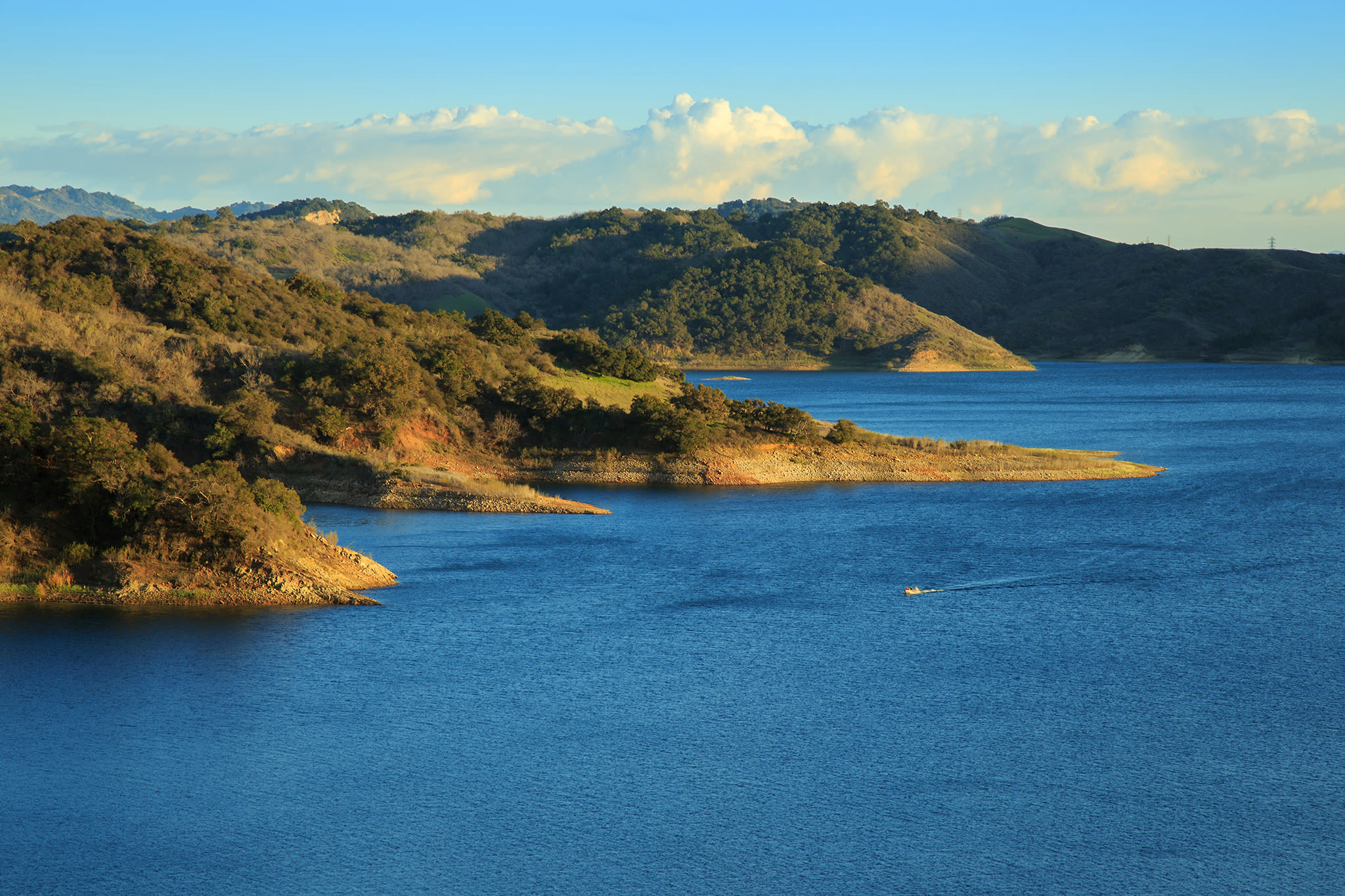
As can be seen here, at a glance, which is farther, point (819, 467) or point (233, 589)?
point (819, 467)

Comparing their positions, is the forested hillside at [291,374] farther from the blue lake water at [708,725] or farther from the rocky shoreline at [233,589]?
the blue lake water at [708,725]

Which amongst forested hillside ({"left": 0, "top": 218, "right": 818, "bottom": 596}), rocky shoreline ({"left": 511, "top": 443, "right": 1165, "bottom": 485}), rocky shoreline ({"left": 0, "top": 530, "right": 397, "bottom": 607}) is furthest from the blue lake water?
rocky shoreline ({"left": 511, "top": 443, "right": 1165, "bottom": 485})

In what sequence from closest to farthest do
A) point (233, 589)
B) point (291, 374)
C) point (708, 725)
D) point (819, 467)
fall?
1. point (708, 725)
2. point (233, 589)
3. point (291, 374)
4. point (819, 467)

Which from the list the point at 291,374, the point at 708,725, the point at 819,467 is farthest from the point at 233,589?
the point at 819,467

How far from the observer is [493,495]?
49.9 meters

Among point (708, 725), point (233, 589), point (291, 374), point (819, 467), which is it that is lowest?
point (708, 725)

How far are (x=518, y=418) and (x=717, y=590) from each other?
2997 centimetres


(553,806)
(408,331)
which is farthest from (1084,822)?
(408,331)

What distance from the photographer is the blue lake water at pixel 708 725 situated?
1656cm

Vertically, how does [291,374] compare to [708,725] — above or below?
above

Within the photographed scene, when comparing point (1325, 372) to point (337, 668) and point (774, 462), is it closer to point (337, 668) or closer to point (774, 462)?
point (774, 462)

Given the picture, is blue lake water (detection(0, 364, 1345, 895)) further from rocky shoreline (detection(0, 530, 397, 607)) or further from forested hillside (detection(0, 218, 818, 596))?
forested hillside (detection(0, 218, 818, 596))

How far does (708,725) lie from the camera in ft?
72.9

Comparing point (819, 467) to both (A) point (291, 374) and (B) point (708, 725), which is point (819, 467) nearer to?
(A) point (291, 374)
